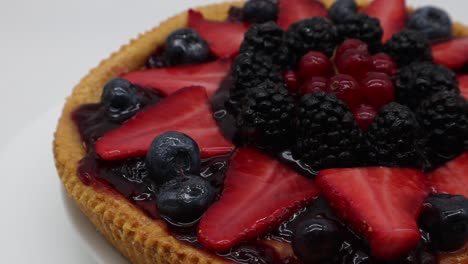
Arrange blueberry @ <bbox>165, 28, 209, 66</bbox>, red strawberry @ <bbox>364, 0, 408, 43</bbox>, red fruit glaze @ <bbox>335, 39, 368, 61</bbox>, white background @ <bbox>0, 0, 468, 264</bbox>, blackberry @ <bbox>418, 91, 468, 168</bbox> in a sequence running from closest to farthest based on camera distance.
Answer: blackberry @ <bbox>418, 91, 468, 168</bbox>, red fruit glaze @ <bbox>335, 39, 368, 61</bbox>, blueberry @ <bbox>165, 28, 209, 66</bbox>, white background @ <bbox>0, 0, 468, 264</bbox>, red strawberry @ <bbox>364, 0, 408, 43</bbox>

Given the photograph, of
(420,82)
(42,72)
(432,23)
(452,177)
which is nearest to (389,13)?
(432,23)

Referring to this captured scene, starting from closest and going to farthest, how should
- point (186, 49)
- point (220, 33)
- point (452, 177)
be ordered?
point (452, 177) < point (186, 49) < point (220, 33)

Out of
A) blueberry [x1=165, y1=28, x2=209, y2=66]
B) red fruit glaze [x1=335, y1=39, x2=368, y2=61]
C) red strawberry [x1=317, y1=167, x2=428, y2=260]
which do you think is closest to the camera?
red strawberry [x1=317, y1=167, x2=428, y2=260]

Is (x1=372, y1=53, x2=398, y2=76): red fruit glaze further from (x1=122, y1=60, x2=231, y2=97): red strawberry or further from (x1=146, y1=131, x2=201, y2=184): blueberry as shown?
(x1=146, y1=131, x2=201, y2=184): blueberry

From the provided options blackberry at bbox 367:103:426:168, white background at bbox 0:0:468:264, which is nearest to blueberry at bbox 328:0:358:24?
blackberry at bbox 367:103:426:168

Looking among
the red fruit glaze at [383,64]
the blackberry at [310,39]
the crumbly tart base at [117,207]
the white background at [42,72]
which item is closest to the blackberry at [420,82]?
the red fruit glaze at [383,64]

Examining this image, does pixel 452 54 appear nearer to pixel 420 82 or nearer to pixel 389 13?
pixel 389 13
